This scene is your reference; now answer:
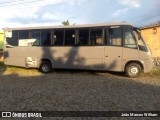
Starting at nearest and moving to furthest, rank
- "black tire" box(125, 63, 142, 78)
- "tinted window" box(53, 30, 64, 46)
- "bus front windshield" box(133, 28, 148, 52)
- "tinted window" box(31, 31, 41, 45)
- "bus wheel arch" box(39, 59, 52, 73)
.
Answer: "bus front windshield" box(133, 28, 148, 52) < "black tire" box(125, 63, 142, 78) < "tinted window" box(53, 30, 64, 46) < "bus wheel arch" box(39, 59, 52, 73) < "tinted window" box(31, 31, 41, 45)

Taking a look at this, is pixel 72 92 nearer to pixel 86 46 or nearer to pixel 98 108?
pixel 98 108

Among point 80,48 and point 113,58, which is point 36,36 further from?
point 113,58

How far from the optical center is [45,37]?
58.6ft

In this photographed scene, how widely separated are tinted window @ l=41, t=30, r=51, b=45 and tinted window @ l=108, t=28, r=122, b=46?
3902 mm

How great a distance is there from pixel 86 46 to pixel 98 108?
887 cm

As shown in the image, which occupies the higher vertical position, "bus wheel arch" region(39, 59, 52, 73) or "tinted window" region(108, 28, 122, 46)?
"tinted window" region(108, 28, 122, 46)

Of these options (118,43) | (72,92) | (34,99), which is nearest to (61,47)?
(118,43)

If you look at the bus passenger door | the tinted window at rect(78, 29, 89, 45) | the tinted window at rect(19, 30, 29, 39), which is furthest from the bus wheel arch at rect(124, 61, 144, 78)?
the tinted window at rect(19, 30, 29, 39)

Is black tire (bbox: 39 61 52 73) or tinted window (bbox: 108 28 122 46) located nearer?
tinted window (bbox: 108 28 122 46)

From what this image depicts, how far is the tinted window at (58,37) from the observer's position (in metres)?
17.5

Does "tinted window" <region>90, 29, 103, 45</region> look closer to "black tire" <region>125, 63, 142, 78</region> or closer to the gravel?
"black tire" <region>125, 63, 142, 78</region>

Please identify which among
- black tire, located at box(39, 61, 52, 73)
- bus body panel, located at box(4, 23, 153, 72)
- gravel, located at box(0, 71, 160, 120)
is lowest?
gravel, located at box(0, 71, 160, 120)

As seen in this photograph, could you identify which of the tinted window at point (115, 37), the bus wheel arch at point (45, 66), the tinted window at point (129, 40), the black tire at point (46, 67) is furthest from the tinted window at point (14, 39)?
the tinted window at point (129, 40)

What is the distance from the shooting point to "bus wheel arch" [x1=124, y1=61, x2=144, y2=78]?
1595 centimetres
